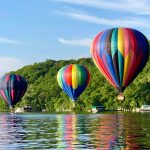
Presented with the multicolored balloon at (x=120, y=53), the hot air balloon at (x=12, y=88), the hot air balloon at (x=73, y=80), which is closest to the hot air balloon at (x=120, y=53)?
the multicolored balloon at (x=120, y=53)

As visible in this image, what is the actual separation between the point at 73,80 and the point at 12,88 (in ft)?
61.4

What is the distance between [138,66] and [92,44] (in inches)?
381

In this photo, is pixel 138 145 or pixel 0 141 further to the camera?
pixel 0 141

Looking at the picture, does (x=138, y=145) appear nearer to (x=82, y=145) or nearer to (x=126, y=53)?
(x=82, y=145)

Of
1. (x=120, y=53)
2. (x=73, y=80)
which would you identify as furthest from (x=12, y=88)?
(x=120, y=53)

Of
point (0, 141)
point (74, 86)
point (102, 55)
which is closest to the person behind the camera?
point (0, 141)

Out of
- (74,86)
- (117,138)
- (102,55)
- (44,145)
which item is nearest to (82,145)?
(44,145)

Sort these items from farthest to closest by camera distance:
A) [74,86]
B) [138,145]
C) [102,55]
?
[74,86]
[102,55]
[138,145]

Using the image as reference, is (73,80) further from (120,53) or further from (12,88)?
(120,53)

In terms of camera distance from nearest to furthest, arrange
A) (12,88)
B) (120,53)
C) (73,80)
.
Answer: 1. (120,53)
2. (73,80)
3. (12,88)

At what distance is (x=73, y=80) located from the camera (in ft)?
497

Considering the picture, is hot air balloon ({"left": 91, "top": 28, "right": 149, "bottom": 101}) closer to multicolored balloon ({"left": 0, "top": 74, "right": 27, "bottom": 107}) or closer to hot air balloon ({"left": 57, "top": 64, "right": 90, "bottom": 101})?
hot air balloon ({"left": 57, "top": 64, "right": 90, "bottom": 101})

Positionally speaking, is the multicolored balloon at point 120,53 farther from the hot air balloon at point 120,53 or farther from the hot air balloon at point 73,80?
the hot air balloon at point 73,80

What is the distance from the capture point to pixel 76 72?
156 metres
